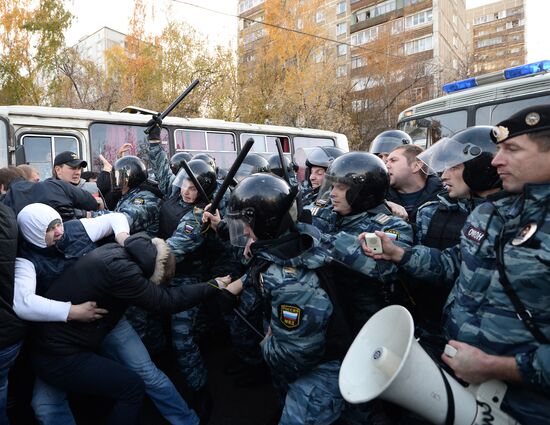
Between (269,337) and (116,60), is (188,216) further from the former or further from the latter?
(116,60)

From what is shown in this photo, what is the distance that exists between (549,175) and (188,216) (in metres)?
2.64

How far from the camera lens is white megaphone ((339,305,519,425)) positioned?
1387 mm

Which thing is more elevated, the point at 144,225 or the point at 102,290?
the point at 144,225

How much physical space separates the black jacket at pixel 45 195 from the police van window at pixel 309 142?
24.6 ft

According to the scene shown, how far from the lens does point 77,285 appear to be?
231 centimetres

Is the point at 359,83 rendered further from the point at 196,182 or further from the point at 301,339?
the point at 301,339

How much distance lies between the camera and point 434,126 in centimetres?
758

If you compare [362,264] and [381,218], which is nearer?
[362,264]

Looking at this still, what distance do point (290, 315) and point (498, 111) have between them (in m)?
6.39

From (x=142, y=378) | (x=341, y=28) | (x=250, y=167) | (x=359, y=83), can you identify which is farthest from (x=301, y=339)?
(x=341, y=28)

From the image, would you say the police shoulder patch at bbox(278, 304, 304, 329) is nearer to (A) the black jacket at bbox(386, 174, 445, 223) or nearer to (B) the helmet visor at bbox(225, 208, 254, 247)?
(B) the helmet visor at bbox(225, 208, 254, 247)

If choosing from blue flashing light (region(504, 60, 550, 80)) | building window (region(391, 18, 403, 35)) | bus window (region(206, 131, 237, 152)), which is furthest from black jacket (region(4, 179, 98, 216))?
building window (region(391, 18, 403, 35))

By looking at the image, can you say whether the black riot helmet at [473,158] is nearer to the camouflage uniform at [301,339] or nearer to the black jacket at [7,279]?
the camouflage uniform at [301,339]

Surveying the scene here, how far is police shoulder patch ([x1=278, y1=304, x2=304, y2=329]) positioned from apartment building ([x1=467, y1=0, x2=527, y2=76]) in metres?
23.5
